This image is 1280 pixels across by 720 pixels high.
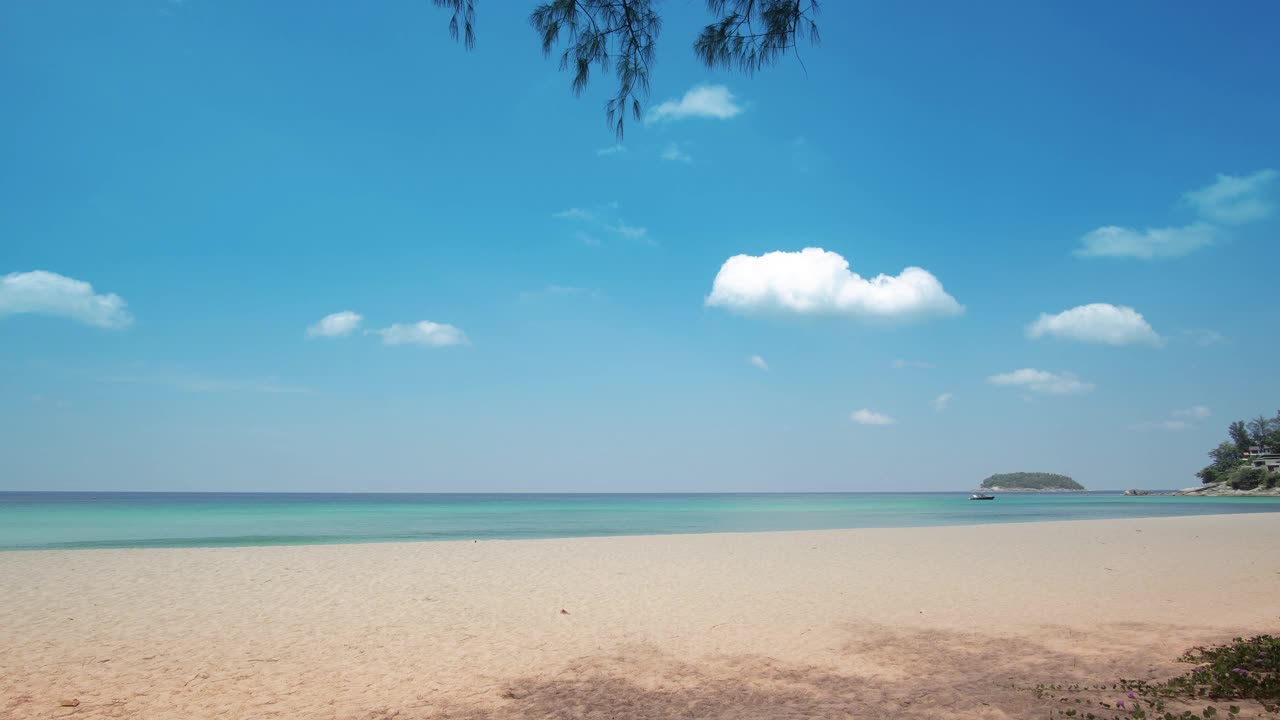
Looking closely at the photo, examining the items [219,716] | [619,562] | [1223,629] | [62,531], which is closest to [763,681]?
[219,716]

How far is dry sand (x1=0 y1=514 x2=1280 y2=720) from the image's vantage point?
22.5 feet

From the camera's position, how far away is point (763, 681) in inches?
294

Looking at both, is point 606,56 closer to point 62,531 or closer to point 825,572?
point 825,572

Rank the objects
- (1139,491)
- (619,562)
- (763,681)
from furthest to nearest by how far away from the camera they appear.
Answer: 1. (1139,491)
2. (619,562)
3. (763,681)

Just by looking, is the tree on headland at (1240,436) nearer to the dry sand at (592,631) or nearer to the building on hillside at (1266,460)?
the building on hillside at (1266,460)

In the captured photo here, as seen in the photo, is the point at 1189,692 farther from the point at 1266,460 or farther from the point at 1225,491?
the point at 1266,460

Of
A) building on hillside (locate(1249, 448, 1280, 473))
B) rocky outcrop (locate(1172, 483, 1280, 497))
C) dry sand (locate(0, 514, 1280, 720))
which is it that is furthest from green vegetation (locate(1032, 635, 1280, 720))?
building on hillside (locate(1249, 448, 1280, 473))

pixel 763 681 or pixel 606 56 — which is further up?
pixel 606 56

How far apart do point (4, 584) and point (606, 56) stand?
52.6 feet

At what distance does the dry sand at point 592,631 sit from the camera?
22.5 feet

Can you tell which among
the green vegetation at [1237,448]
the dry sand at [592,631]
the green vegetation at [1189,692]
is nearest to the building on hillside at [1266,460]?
the green vegetation at [1237,448]

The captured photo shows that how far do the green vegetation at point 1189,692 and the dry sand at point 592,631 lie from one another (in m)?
0.41

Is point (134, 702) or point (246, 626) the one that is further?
point (246, 626)

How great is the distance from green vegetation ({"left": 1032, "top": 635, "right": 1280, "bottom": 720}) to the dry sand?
1.34 feet
